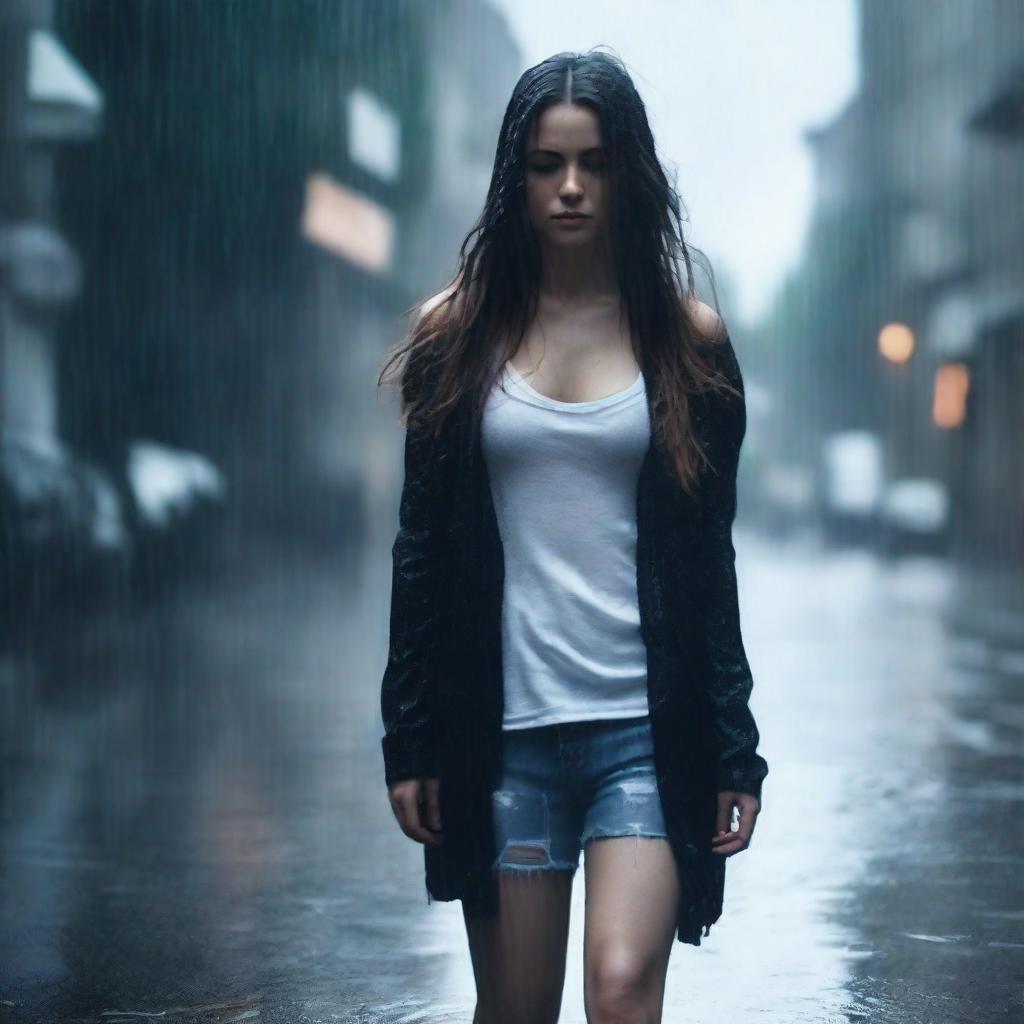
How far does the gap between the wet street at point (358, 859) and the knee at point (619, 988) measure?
6.50ft

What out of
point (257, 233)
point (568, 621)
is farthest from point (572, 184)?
point (257, 233)

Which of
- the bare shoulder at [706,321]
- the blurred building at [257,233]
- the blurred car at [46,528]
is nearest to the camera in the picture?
the bare shoulder at [706,321]

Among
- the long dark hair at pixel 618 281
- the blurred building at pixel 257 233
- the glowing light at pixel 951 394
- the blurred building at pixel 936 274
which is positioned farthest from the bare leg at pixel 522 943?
the glowing light at pixel 951 394

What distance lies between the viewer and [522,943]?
9.39 feet

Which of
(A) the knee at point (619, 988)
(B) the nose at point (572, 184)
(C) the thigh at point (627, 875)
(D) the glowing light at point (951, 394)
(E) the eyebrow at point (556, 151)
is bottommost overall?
(A) the knee at point (619, 988)

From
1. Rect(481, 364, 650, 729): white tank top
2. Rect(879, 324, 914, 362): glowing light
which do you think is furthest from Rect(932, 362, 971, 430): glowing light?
Rect(481, 364, 650, 729): white tank top

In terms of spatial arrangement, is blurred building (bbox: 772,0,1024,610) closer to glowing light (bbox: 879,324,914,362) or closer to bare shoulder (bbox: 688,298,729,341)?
glowing light (bbox: 879,324,914,362)

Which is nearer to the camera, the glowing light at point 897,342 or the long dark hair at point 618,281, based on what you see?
the long dark hair at point 618,281

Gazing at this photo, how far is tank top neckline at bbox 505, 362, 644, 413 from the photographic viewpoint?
290 cm

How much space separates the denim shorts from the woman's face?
754 mm

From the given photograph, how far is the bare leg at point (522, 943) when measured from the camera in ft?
9.40

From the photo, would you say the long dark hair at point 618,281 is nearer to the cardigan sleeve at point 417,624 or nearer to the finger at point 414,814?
the cardigan sleeve at point 417,624

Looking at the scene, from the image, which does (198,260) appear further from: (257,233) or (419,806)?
(419,806)

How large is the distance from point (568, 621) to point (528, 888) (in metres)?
0.40
